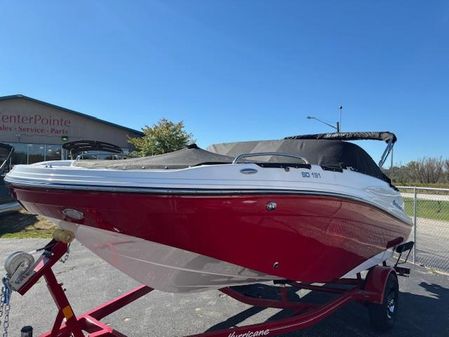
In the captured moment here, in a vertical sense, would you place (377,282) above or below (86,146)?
below

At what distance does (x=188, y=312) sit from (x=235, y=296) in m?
0.71

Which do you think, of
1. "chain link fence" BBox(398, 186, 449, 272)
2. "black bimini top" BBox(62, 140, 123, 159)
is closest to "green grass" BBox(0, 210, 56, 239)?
"black bimini top" BBox(62, 140, 123, 159)

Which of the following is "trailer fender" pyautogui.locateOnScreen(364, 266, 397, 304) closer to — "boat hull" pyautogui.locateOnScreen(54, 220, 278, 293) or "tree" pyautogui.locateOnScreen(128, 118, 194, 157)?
"boat hull" pyautogui.locateOnScreen(54, 220, 278, 293)

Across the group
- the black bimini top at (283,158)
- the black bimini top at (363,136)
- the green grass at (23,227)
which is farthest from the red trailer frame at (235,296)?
the green grass at (23,227)

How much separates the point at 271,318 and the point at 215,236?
2307 mm

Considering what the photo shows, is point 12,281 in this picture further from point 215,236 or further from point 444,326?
point 444,326

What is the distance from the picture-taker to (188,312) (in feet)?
Answer: 15.8

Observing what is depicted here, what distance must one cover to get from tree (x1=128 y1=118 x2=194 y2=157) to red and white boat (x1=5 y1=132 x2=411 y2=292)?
15.1 metres

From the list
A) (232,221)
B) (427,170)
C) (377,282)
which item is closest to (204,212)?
(232,221)

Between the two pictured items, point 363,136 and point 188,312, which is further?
point 363,136

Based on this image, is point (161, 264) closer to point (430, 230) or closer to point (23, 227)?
point (23, 227)

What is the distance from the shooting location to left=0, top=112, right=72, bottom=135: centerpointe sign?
1004 inches

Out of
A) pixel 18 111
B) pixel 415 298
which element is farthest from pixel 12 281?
pixel 18 111

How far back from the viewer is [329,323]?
464 centimetres
